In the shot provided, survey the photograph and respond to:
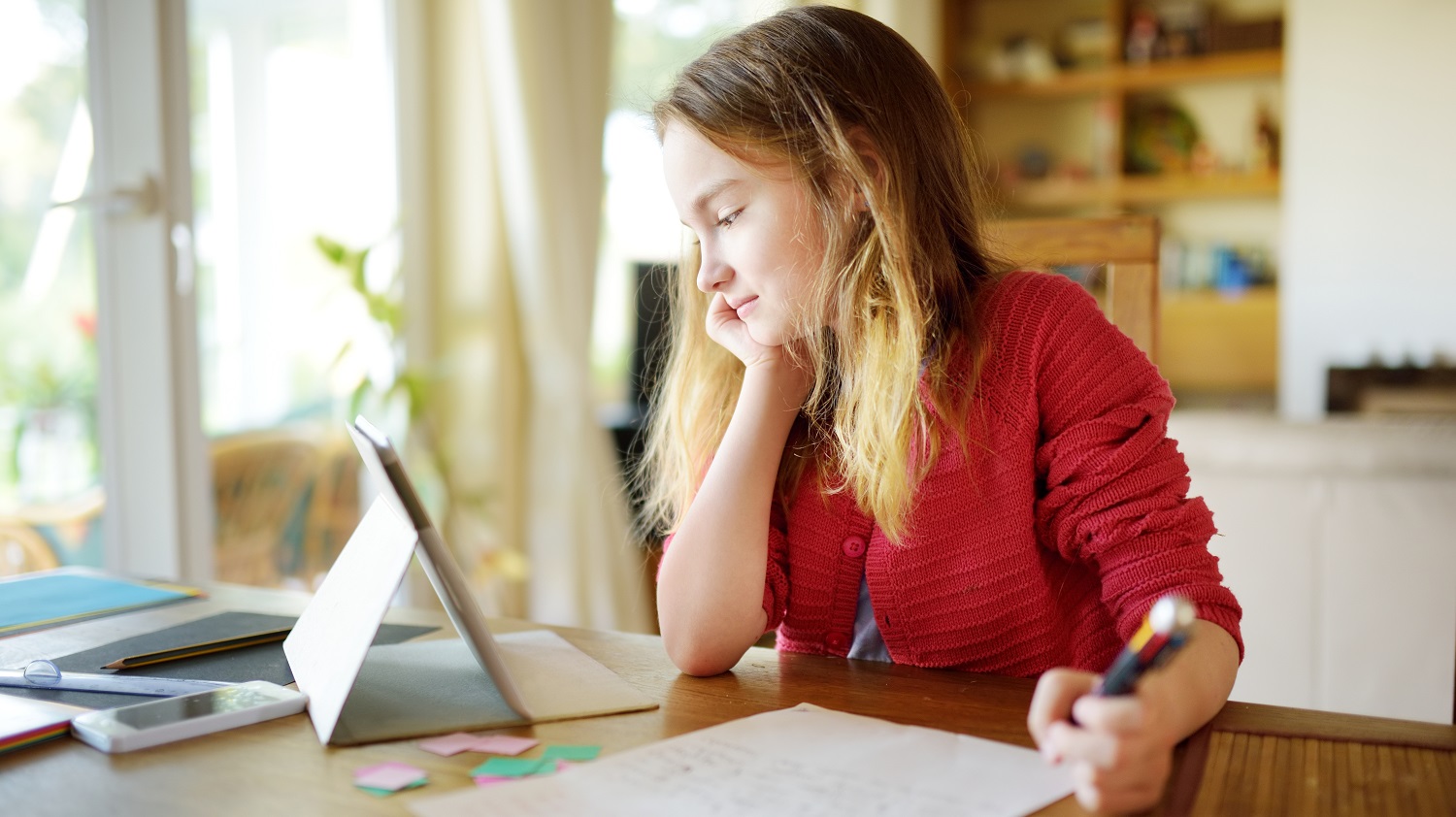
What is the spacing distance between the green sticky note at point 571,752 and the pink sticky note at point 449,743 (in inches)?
2.0

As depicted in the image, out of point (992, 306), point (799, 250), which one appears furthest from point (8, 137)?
point (992, 306)

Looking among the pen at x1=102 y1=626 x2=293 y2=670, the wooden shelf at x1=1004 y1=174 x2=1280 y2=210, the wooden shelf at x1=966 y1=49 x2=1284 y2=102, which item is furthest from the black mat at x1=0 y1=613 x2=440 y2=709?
the wooden shelf at x1=966 y1=49 x2=1284 y2=102

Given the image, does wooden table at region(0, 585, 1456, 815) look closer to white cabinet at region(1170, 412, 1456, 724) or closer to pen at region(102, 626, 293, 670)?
pen at region(102, 626, 293, 670)

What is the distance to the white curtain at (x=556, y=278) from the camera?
8.86ft

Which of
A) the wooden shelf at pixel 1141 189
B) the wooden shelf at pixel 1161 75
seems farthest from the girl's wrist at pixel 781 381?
the wooden shelf at pixel 1161 75

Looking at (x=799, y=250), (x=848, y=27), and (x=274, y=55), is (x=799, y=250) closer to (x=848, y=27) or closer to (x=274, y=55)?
(x=848, y=27)

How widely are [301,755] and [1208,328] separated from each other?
5.14 m

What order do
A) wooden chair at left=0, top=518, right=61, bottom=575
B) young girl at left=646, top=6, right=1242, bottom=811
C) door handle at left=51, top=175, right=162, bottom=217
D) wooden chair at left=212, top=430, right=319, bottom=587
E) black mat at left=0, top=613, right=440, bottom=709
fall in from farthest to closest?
1. wooden chair at left=212, top=430, right=319, bottom=587
2. door handle at left=51, top=175, right=162, bottom=217
3. wooden chair at left=0, top=518, right=61, bottom=575
4. young girl at left=646, top=6, right=1242, bottom=811
5. black mat at left=0, top=613, right=440, bottom=709

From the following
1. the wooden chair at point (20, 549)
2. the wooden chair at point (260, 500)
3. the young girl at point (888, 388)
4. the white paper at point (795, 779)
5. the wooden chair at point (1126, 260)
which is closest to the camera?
the white paper at point (795, 779)

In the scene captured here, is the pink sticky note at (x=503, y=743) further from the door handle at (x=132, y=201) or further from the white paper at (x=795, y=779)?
Result: the door handle at (x=132, y=201)

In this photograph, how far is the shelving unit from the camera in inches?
205

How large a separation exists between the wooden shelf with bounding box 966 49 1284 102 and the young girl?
446 cm

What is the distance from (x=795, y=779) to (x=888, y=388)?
41 centimetres

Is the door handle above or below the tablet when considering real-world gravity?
above
